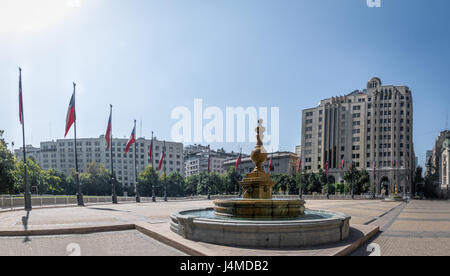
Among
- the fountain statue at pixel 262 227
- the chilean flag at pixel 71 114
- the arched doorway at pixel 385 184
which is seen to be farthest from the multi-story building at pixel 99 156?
the fountain statue at pixel 262 227

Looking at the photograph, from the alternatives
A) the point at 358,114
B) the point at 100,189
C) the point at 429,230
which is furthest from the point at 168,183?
the point at 429,230

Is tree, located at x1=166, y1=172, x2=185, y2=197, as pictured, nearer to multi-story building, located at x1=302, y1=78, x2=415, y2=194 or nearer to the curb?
multi-story building, located at x1=302, y1=78, x2=415, y2=194

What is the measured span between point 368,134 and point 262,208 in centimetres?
10294

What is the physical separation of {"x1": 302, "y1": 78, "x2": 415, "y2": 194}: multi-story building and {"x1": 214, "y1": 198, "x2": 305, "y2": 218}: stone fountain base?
9103 centimetres

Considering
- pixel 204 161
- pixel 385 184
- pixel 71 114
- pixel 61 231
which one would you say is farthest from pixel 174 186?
pixel 61 231

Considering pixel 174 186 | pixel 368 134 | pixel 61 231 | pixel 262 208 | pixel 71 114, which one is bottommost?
pixel 174 186

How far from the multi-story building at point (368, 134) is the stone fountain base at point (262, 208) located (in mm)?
91025

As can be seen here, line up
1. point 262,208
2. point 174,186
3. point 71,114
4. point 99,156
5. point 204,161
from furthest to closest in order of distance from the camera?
point 204,161, point 99,156, point 174,186, point 71,114, point 262,208

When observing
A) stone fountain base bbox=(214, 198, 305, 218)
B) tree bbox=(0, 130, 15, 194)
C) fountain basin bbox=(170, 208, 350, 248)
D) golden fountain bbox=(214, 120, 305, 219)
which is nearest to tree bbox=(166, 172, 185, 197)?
tree bbox=(0, 130, 15, 194)

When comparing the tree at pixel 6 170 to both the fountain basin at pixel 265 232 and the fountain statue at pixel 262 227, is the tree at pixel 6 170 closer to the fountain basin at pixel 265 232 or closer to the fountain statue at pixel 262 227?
the fountain statue at pixel 262 227

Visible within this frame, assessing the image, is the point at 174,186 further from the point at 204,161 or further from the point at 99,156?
the point at 204,161

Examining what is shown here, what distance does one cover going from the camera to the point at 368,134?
104562 millimetres
